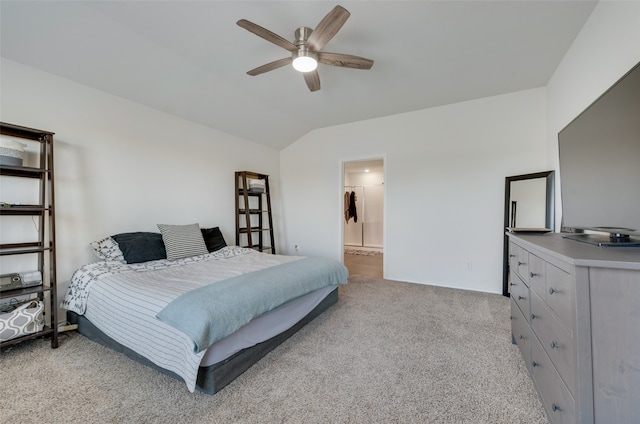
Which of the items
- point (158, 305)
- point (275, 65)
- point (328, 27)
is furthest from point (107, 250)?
point (328, 27)

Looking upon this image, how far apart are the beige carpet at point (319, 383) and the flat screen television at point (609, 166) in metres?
1.05

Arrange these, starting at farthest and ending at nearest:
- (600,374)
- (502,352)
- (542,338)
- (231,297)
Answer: (502,352) → (231,297) → (542,338) → (600,374)

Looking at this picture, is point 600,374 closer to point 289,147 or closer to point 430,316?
point 430,316

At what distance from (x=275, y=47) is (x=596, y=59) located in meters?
2.51

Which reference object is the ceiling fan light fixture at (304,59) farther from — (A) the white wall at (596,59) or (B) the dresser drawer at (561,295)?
(B) the dresser drawer at (561,295)

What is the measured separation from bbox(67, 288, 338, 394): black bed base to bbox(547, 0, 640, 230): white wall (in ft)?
9.31

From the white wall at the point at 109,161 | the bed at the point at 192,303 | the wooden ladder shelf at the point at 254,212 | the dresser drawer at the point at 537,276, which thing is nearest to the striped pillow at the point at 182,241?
the bed at the point at 192,303

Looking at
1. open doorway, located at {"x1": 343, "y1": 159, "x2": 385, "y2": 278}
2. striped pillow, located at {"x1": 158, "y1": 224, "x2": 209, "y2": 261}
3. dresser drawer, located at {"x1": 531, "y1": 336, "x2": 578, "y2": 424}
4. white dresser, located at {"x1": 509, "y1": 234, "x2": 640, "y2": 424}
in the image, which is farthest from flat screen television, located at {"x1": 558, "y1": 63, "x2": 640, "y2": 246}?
open doorway, located at {"x1": 343, "y1": 159, "x2": 385, "y2": 278}

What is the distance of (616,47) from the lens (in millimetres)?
1656

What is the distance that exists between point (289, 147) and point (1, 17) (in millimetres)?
3630

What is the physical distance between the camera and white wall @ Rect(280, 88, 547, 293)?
3.33m

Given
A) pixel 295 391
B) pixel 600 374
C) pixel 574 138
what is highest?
pixel 574 138

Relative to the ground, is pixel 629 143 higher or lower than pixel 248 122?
lower

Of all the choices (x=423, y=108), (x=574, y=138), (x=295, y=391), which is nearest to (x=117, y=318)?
(x=295, y=391)
